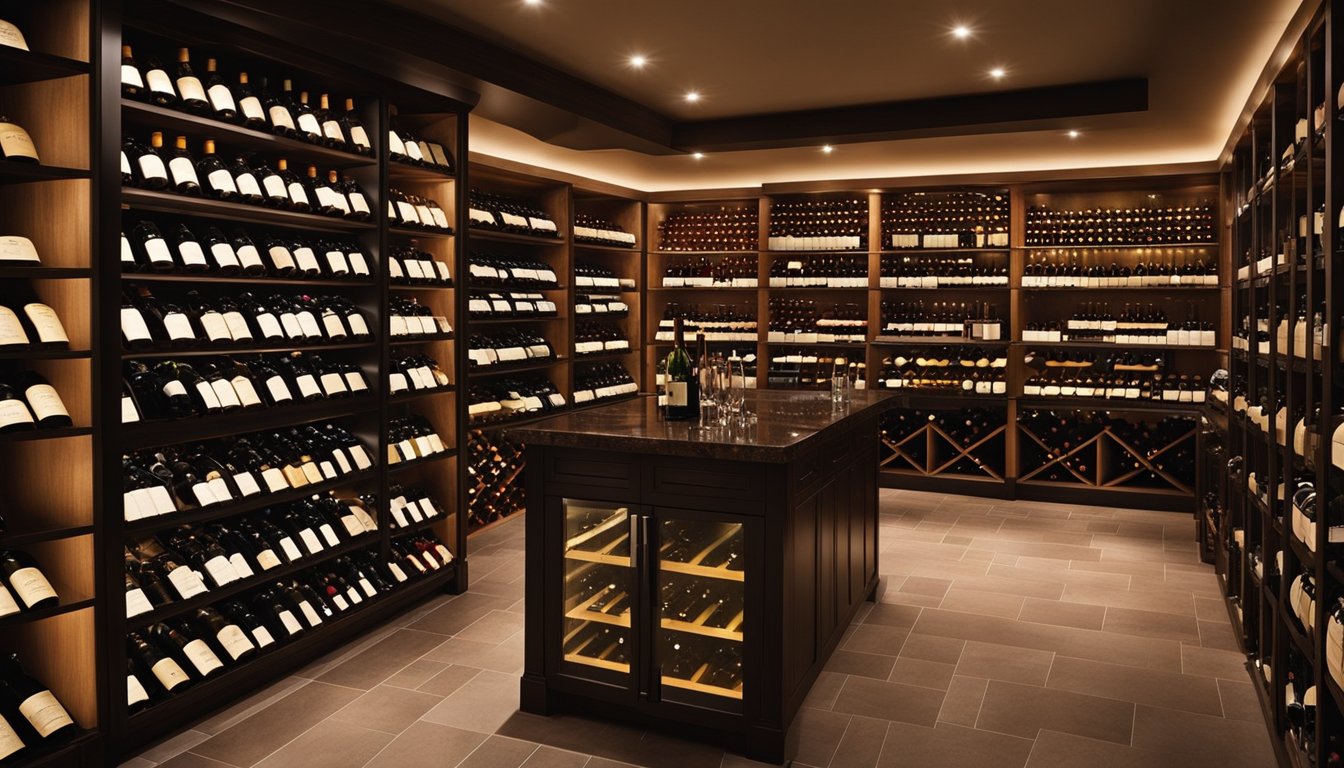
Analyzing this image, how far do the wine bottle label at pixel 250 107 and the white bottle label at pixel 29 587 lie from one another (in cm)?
185

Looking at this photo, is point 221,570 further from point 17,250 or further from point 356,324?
point 17,250

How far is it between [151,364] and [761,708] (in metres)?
2.70

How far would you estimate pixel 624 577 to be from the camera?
327 cm

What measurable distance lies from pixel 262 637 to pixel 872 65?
3.90 metres

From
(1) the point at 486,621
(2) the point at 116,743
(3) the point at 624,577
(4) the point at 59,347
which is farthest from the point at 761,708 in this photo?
(4) the point at 59,347

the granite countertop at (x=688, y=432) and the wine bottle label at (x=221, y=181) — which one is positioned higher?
the wine bottle label at (x=221, y=181)

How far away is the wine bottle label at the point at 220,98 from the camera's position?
3.52m

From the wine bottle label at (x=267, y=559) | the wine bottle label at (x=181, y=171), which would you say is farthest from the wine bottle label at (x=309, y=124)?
the wine bottle label at (x=267, y=559)

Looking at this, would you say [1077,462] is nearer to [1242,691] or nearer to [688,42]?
[1242,691]

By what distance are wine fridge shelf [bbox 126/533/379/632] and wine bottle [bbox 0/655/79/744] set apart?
1.01ft

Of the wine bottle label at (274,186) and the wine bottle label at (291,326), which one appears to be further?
the wine bottle label at (291,326)

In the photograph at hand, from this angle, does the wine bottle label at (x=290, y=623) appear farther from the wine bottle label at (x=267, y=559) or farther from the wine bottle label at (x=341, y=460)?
the wine bottle label at (x=341, y=460)

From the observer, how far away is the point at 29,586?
2814 millimetres

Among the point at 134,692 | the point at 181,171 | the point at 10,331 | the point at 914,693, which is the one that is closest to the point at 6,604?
the point at 134,692
